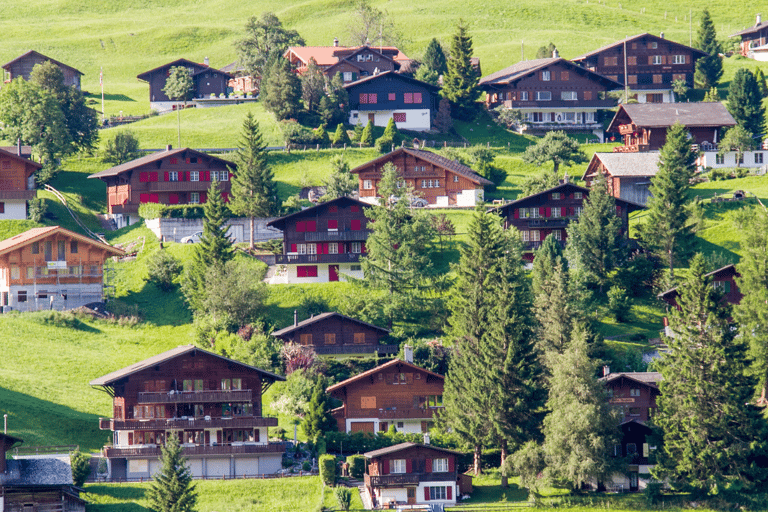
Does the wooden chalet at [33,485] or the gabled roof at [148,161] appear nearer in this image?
the wooden chalet at [33,485]

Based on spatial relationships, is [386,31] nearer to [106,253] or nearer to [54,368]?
[106,253]

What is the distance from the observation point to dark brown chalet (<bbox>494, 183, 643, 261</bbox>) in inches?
4328

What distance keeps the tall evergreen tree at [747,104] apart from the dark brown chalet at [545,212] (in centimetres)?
3161

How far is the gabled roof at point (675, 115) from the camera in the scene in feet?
430

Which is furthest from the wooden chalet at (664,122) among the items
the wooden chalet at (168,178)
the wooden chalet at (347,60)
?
the wooden chalet at (168,178)

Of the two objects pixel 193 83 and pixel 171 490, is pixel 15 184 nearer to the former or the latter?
pixel 193 83

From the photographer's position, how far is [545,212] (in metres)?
111

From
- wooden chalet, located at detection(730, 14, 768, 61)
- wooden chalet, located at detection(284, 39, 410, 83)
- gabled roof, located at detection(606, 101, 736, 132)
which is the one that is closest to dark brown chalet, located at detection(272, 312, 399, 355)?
gabled roof, located at detection(606, 101, 736, 132)

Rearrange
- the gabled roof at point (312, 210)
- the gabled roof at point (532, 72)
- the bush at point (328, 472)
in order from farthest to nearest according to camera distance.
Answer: the gabled roof at point (532, 72) < the gabled roof at point (312, 210) < the bush at point (328, 472)

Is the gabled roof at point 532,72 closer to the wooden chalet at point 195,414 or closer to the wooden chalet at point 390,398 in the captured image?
the wooden chalet at point 390,398

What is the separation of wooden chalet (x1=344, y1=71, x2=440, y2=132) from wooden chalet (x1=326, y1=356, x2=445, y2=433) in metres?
59.2

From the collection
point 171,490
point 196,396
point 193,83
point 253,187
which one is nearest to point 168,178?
point 253,187

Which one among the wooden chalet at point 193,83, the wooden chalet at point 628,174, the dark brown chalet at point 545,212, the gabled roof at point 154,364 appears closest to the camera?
the gabled roof at point 154,364

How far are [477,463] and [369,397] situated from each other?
942 cm
